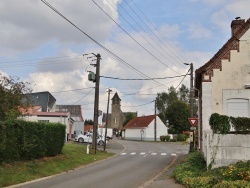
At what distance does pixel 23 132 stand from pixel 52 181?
4251 millimetres

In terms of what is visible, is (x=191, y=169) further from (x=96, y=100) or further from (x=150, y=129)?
(x=150, y=129)

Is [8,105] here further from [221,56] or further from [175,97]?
[175,97]

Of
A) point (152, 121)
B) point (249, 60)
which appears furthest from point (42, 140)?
point (152, 121)

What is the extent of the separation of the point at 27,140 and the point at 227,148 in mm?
10968

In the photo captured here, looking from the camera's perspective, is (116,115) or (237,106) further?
(116,115)

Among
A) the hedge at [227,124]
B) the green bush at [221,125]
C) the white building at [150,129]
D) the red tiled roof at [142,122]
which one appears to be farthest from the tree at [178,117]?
the green bush at [221,125]

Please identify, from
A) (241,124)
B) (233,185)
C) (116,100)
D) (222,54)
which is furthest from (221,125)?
(116,100)

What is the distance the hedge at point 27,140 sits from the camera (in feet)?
60.6

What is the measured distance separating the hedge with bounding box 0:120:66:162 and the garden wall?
32.8 ft

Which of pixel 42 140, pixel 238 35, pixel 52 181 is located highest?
pixel 238 35

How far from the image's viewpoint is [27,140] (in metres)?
20.4

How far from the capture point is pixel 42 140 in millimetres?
22219

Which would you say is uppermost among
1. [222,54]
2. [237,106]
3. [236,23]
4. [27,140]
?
[236,23]

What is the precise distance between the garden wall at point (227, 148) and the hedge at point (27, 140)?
9994mm
